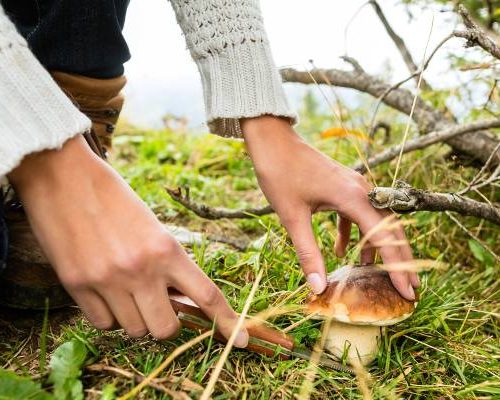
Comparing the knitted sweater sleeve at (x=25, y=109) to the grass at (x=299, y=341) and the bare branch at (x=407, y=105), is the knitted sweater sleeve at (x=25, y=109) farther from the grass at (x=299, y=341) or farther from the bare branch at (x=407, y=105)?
Result: the bare branch at (x=407, y=105)

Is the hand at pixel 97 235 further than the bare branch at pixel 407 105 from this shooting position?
No

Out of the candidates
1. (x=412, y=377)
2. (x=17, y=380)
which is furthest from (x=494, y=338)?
(x=17, y=380)

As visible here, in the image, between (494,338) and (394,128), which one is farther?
(394,128)

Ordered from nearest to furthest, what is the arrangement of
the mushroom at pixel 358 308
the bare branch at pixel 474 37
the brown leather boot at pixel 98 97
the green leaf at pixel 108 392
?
the green leaf at pixel 108 392 → the mushroom at pixel 358 308 → the bare branch at pixel 474 37 → the brown leather boot at pixel 98 97

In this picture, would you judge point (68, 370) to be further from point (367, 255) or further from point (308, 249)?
point (367, 255)

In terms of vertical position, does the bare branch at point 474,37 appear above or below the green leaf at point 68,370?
above

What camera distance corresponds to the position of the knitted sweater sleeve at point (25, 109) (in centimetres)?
101

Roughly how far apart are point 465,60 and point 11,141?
2.65 metres

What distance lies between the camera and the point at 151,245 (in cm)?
105

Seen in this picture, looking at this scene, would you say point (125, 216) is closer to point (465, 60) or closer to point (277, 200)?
point (277, 200)


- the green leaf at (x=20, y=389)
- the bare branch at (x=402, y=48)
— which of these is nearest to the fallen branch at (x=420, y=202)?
the green leaf at (x=20, y=389)

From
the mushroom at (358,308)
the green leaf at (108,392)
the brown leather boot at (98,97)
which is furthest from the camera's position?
the brown leather boot at (98,97)

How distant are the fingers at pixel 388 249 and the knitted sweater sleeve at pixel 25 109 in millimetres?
780

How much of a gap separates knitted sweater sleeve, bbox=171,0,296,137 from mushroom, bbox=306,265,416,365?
53 centimetres
